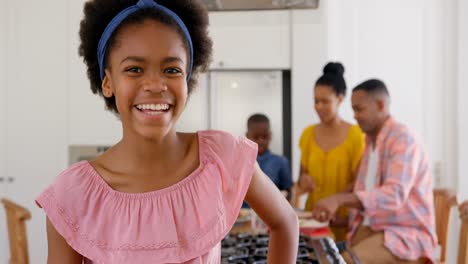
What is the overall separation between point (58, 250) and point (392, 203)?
4.57 ft

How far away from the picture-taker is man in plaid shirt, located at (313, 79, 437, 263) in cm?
189

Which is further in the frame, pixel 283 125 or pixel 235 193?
pixel 283 125

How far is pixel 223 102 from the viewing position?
3.59m

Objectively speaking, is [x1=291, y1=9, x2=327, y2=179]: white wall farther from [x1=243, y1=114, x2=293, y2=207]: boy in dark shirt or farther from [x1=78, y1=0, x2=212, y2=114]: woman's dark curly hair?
[x1=78, y1=0, x2=212, y2=114]: woman's dark curly hair

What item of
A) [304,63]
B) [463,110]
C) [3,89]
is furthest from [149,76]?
[3,89]

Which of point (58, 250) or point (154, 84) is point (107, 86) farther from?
point (58, 250)

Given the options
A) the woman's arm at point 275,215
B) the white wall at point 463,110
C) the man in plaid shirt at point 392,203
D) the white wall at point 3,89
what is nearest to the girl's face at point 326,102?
the man in plaid shirt at point 392,203

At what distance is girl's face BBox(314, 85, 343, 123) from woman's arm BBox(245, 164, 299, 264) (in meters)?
1.67

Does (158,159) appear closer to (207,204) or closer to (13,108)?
(207,204)

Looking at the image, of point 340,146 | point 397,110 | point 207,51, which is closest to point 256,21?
point 397,110

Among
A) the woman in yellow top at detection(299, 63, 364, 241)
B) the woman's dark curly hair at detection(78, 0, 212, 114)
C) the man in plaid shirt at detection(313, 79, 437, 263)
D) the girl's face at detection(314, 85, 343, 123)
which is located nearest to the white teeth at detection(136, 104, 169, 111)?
the woman's dark curly hair at detection(78, 0, 212, 114)

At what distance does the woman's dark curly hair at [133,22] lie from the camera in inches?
31.3

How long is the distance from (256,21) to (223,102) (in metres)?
0.61

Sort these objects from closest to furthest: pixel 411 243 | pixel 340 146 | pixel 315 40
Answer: pixel 411 243, pixel 340 146, pixel 315 40
